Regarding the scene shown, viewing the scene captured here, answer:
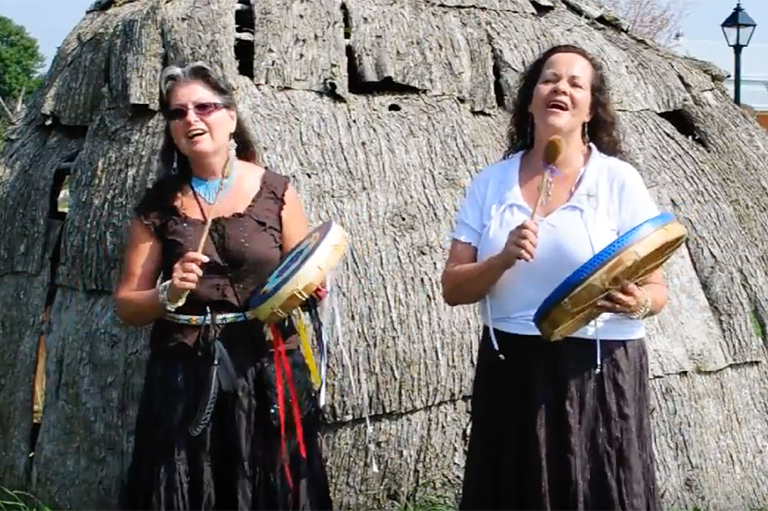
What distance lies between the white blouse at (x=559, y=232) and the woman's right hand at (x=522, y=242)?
111 millimetres

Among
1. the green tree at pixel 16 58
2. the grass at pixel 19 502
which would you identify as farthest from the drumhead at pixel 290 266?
the green tree at pixel 16 58

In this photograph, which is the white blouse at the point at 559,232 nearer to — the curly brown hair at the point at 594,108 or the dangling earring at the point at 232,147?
the curly brown hair at the point at 594,108

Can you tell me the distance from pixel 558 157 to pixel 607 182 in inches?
6.1

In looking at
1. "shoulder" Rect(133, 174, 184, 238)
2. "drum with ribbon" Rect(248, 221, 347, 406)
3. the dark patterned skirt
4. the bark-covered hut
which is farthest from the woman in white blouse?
the bark-covered hut

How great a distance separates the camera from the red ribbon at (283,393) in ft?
10.8

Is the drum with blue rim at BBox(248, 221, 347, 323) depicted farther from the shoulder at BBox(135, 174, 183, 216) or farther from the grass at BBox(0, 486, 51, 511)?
the grass at BBox(0, 486, 51, 511)

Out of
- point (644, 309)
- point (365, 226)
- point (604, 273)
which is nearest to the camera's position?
point (604, 273)

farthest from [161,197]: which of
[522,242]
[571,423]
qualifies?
[571,423]

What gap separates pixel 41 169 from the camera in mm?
5301

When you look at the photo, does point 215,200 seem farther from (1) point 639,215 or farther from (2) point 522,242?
(1) point 639,215

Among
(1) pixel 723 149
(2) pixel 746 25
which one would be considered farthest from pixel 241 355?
(2) pixel 746 25

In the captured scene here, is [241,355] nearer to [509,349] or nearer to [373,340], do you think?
[509,349]

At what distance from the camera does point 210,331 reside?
326 cm

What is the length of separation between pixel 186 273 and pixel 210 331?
25cm
